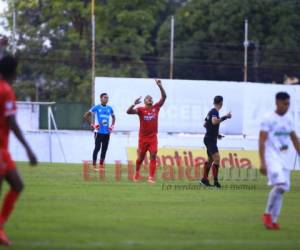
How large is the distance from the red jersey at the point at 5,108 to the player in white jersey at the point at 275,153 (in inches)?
159

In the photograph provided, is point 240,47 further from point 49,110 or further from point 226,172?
point 226,172

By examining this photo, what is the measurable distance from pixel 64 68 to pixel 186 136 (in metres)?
26.1

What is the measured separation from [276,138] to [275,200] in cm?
91

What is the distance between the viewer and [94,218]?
572 inches

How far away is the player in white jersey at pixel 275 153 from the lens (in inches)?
534

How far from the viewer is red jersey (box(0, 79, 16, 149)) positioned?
11.2m

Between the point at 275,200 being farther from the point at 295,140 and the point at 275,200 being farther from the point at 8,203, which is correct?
the point at 8,203

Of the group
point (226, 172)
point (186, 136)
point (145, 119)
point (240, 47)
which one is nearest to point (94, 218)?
point (145, 119)

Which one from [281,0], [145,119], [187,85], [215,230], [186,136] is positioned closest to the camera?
[215,230]

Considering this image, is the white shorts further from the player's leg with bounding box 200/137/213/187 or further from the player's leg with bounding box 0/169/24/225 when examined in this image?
the player's leg with bounding box 200/137/213/187

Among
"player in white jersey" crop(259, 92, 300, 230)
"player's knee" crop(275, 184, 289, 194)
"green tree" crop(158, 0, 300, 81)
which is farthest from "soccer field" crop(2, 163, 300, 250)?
"green tree" crop(158, 0, 300, 81)

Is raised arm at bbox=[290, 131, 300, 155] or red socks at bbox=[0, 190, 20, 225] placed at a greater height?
raised arm at bbox=[290, 131, 300, 155]

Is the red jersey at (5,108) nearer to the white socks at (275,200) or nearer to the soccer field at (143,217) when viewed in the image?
the soccer field at (143,217)

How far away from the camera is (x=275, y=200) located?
1370cm
